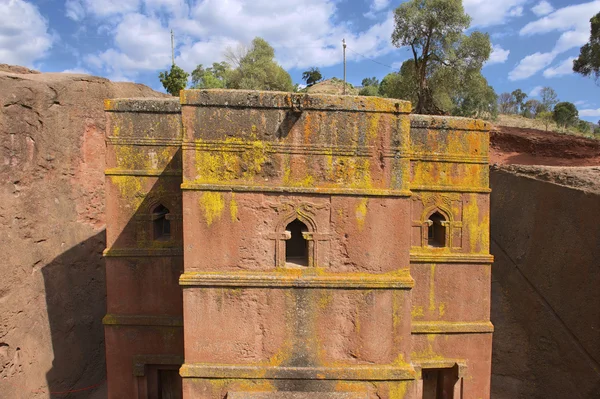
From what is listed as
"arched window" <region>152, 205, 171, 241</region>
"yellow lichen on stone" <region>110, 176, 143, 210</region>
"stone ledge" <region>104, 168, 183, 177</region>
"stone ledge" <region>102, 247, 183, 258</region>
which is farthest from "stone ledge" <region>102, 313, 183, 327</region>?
"stone ledge" <region>104, 168, 183, 177</region>

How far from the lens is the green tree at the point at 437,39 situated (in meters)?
16.3

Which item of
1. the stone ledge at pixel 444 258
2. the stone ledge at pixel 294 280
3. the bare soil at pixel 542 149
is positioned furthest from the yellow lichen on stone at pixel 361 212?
the bare soil at pixel 542 149

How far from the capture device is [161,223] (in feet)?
18.6

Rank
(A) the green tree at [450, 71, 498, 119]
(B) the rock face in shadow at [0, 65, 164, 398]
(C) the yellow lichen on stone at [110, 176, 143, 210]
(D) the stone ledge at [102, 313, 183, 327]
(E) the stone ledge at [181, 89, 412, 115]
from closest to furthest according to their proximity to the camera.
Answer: (E) the stone ledge at [181, 89, 412, 115] → (C) the yellow lichen on stone at [110, 176, 143, 210] → (D) the stone ledge at [102, 313, 183, 327] → (B) the rock face in shadow at [0, 65, 164, 398] → (A) the green tree at [450, 71, 498, 119]

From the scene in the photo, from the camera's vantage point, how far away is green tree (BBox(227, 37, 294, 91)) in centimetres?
2466

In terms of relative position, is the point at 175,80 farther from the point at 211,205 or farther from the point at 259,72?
the point at 211,205

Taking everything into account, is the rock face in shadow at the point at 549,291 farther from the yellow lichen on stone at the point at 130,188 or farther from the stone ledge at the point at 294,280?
the yellow lichen on stone at the point at 130,188

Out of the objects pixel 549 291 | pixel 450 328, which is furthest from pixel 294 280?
pixel 549 291

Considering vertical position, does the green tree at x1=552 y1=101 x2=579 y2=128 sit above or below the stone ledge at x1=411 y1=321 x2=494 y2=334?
above

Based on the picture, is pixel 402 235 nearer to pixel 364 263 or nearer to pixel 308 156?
pixel 364 263

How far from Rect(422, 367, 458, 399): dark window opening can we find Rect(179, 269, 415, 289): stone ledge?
A: 9.67 ft

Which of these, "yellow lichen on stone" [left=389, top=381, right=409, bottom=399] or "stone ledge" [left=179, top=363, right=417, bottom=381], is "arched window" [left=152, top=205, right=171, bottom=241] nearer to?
"stone ledge" [left=179, top=363, right=417, bottom=381]

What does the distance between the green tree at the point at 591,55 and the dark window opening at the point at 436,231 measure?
18865 millimetres

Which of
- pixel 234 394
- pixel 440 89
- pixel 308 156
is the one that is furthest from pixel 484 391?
pixel 440 89
